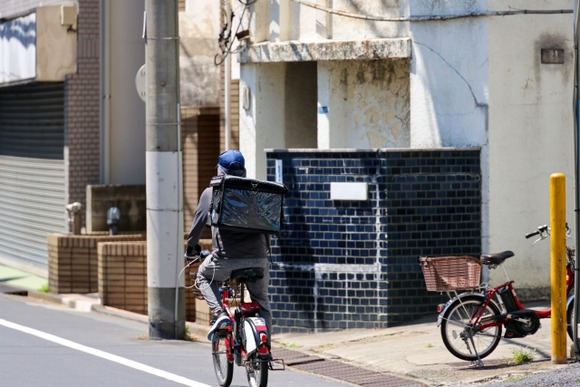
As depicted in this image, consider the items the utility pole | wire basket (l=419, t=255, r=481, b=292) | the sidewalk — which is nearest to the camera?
the utility pole

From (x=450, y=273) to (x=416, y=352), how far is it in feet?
3.93

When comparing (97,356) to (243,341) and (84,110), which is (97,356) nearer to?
(243,341)

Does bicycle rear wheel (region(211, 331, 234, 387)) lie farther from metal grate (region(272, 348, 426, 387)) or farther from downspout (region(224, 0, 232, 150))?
downspout (region(224, 0, 232, 150))

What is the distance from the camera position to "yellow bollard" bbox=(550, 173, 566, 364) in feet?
37.0

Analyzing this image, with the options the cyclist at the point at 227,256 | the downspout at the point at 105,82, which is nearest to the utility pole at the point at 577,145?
the cyclist at the point at 227,256

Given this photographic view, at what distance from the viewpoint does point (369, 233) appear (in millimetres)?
14250

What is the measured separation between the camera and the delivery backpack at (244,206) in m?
10.4

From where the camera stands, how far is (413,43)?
15.1 m

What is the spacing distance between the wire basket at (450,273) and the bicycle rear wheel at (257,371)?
2119 mm

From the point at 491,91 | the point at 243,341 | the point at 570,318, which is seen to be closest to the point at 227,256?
the point at 243,341

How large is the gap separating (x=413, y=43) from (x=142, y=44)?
751cm

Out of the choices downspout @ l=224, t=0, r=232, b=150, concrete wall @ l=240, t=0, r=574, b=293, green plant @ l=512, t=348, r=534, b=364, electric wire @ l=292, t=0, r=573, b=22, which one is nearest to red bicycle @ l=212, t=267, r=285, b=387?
green plant @ l=512, t=348, r=534, b=364

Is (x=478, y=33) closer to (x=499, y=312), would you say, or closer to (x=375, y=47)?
(x=375, y=47)

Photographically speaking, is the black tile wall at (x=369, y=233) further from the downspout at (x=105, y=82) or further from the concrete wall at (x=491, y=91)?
the downspout at (x=105, y=82)
